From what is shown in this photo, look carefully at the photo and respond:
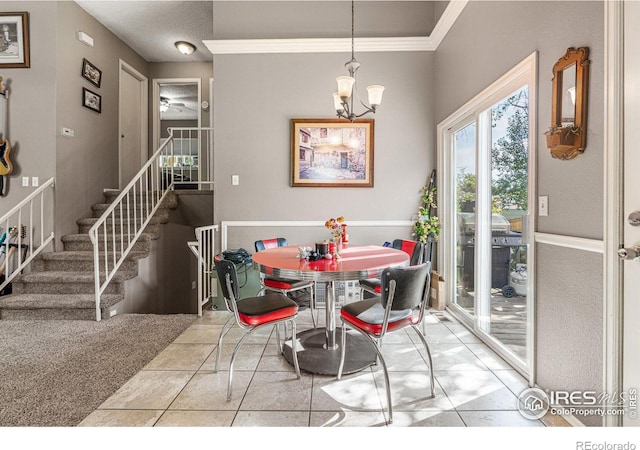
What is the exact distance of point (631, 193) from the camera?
4.22 ft

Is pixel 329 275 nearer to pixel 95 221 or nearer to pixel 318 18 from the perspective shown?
pixel 318 18

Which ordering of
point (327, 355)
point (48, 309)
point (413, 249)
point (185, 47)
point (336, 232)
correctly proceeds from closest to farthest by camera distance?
point (327, 355), point (336, 232), point (413, 249), point (48, 309), point (185, 47)

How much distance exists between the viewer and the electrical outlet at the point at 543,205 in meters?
1.76

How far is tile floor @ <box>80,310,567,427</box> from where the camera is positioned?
1.63 meters

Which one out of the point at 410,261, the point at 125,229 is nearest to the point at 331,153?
the point at 410,261

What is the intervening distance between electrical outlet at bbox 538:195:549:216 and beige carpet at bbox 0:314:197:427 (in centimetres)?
282

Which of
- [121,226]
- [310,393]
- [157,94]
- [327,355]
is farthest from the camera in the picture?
[157,94]

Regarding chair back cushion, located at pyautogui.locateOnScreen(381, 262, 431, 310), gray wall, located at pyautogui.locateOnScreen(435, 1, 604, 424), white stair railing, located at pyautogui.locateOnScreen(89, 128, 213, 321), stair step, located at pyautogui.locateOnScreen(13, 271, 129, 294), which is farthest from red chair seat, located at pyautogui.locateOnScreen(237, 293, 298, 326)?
stair step, located at pyautogui.locateOnScreen(13, 271, 129, 294)

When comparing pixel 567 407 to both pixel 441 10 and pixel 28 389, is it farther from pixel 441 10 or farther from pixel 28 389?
pixel 441 10

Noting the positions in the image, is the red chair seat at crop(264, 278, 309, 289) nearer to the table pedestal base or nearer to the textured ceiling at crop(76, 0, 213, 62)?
the table pedestal base

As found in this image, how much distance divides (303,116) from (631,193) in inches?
120

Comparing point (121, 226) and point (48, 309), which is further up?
point (121, 226)

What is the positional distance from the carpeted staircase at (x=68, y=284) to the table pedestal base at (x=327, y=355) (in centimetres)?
225

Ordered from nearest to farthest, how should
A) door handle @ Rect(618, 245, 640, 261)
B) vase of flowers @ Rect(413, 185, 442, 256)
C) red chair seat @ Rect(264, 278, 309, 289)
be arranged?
1. door handle @ Rect(618, 245, 640, 261)
2. red chair seat @ Rect(264, 278, 309, 289)
3. vase of flowers @ Rect(413, 185, 442, 256)
